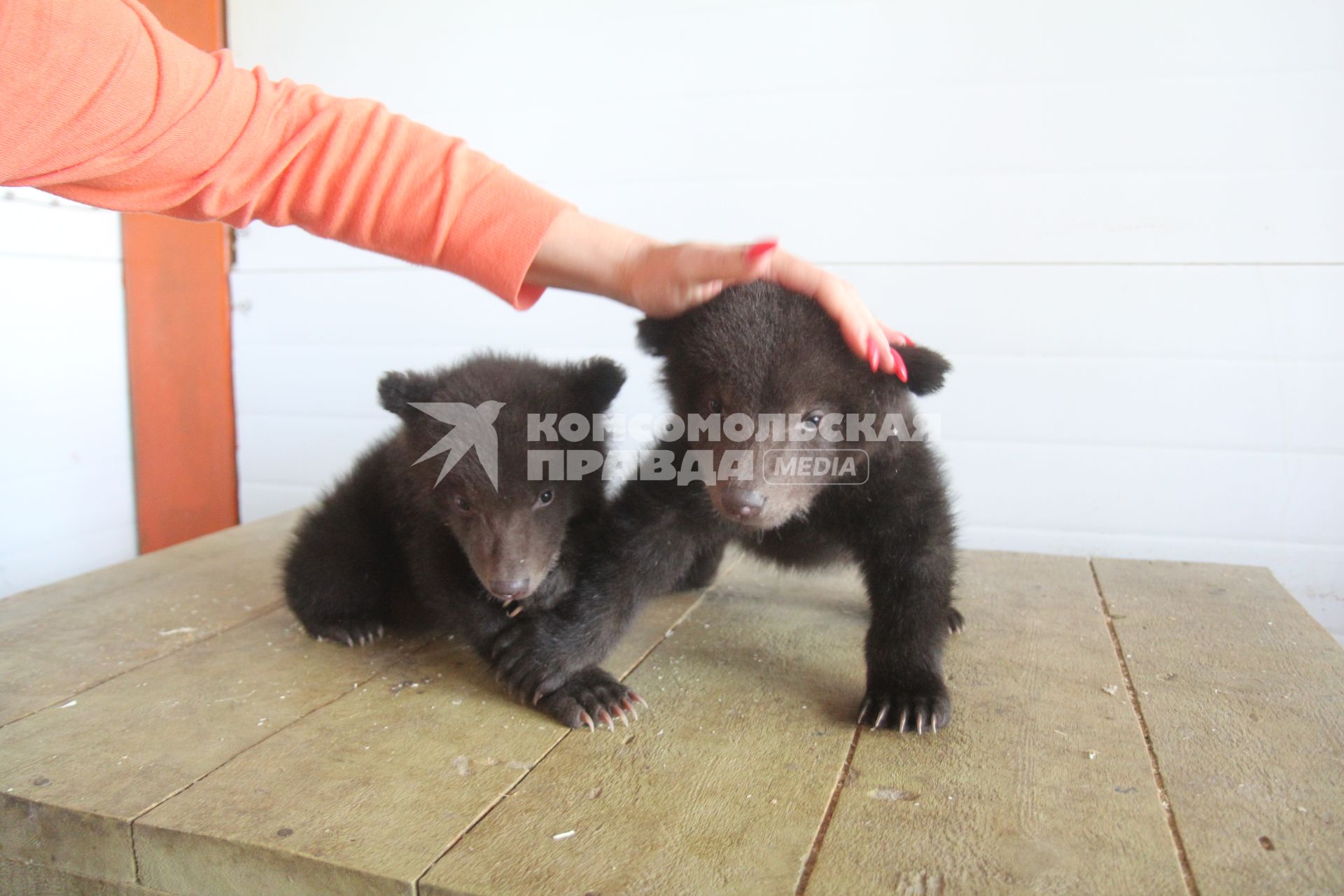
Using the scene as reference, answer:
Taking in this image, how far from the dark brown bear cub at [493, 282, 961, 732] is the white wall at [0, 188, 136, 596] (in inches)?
146

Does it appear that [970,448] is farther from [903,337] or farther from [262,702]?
[262,702]

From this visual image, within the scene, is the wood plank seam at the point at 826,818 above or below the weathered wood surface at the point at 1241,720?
below

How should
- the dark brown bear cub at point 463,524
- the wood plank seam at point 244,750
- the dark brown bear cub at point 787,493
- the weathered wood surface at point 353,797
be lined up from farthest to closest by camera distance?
the dark brown bear cub at point 463,524
the dark brown bear cub at point 787,493
the wood plank seam at point 244,750
the weathered wood surface at point 353,797

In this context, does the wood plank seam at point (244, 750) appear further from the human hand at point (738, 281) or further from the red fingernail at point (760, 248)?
the red fingernail at point (760, 248)

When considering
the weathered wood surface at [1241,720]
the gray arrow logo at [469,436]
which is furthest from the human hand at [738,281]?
the weathered wood surface at [1241,720]

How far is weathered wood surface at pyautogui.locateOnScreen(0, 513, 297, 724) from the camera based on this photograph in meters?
2.61

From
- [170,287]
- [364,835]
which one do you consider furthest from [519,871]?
[170,287]

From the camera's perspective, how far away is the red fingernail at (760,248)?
213 cm

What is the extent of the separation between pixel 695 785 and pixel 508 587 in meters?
0.72

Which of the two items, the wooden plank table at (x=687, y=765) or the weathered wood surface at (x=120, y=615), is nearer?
the wooden plank table at (x=687, y=765)

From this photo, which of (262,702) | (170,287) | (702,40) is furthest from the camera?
(170,287)

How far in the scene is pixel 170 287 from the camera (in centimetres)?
526

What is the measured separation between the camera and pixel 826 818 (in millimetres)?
1855

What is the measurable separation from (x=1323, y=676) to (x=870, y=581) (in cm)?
132
